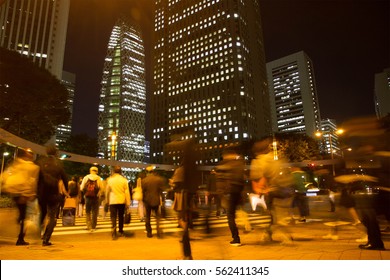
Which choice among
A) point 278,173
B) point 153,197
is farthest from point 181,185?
point 153,197

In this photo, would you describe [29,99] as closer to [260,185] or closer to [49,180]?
[49,180]

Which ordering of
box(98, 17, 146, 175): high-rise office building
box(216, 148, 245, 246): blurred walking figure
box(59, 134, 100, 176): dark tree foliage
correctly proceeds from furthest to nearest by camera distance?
1. box(98, 17, 146, 175): high-rise office building
2. box(59, 134, 100, 176): dark tree foliage
3. box(216, 148, 245, 246): blurred walking figure

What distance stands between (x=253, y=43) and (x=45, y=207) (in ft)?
471

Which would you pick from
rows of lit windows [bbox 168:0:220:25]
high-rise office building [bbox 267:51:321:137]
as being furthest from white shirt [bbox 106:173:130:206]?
high-rise office building [bbox 267:51:321:137]

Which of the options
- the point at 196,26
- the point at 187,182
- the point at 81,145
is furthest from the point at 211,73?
the point at 187,182

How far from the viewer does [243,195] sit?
550 centimetres

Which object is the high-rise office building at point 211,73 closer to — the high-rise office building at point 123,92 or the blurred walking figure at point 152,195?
the high-rise office building at point 123,92

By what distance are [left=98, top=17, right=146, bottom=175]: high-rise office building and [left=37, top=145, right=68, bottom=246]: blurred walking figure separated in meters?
159

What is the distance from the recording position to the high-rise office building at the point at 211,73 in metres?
121

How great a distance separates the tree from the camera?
3095 cm

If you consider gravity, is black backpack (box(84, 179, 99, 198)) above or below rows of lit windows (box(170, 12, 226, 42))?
below

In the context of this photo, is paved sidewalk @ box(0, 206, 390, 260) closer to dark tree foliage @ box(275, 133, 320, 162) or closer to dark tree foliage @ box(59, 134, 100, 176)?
dark tree foliage @ box(59, 134, 100, 176)

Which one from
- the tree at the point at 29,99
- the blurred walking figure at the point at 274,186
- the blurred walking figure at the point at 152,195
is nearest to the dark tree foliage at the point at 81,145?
the tree at the point at 29,99

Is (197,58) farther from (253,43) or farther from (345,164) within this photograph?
(345,164)
